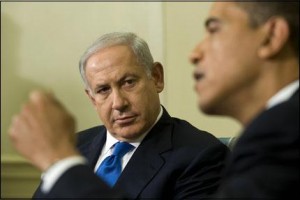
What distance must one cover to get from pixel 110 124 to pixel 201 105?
691 millimetres

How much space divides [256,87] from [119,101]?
0.73 m

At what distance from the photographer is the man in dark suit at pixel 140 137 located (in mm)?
1441

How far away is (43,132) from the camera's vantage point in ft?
3.19

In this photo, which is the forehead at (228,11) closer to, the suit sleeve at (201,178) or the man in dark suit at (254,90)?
the man in dark suit at (254,90)

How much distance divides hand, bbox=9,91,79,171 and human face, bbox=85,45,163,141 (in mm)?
614

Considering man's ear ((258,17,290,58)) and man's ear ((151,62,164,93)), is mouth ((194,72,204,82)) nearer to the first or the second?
man's ear ((258,17,290,58))

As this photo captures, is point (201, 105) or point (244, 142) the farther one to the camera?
point (201, 105)

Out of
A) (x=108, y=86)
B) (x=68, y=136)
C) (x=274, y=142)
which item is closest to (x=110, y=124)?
(x=108, y=86)

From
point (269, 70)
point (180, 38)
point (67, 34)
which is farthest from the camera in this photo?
point (67, 34)

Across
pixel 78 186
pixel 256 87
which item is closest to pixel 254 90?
pixel 256 87

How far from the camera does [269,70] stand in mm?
945

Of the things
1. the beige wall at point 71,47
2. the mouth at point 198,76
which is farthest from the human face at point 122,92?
the beige wall at point 71,47

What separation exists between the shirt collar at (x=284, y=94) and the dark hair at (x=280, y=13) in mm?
70

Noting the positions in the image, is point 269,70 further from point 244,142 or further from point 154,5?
point 154,5
